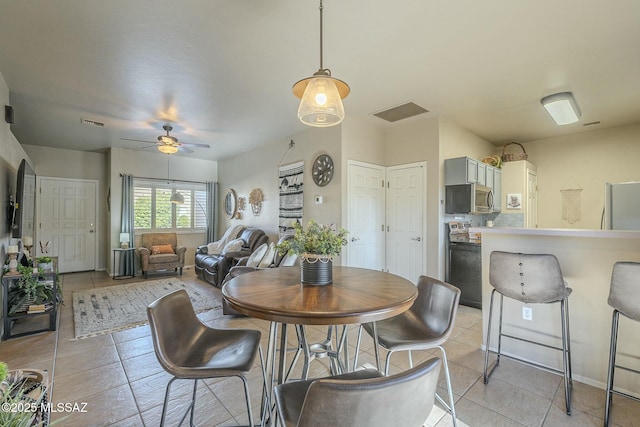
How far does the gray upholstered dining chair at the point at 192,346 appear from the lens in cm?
129

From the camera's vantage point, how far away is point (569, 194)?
5180 mm

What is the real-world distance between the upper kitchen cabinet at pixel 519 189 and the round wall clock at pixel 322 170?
3223 millimetres

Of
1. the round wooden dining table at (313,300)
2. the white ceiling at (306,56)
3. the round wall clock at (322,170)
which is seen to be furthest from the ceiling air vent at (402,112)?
the round wooden dining table at (313,300)

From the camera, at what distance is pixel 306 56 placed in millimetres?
2666

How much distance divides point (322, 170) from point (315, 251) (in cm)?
303

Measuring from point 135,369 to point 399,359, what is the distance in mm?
2265

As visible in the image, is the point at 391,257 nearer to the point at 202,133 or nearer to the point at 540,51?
the point at 540,51

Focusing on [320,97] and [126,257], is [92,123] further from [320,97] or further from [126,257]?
[320,97]

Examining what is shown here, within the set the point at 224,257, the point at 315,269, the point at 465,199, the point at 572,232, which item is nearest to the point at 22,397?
the point at 315,269

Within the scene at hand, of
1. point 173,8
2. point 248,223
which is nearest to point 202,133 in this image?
point 248,223

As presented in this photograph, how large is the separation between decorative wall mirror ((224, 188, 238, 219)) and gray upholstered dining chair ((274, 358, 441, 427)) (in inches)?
253

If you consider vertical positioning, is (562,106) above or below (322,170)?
above

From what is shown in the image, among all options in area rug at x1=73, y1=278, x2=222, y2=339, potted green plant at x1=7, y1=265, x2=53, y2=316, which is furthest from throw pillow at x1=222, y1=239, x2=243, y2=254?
potted green plant at x1=7, y1=265, x2=53, y2=316

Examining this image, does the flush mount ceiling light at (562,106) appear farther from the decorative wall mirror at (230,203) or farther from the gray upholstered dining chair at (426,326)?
the decorative wall mirror at (230,203)
